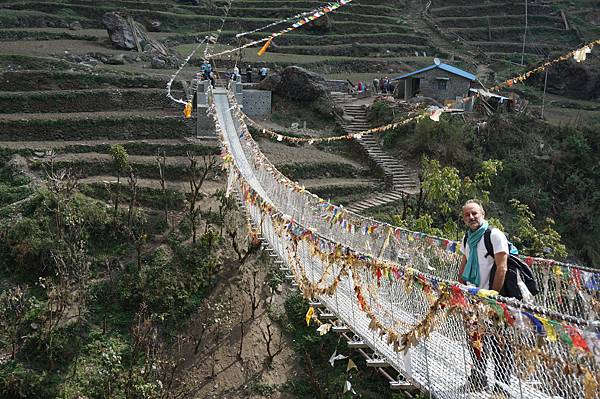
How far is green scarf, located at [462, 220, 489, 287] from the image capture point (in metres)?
4.84

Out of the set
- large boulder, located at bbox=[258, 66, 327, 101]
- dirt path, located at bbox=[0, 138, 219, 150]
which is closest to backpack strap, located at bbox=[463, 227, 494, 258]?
dirt path, located at bbox=[0, 138, 219, 150]

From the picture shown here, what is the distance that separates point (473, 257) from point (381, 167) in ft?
38.8

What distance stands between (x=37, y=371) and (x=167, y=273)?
2.65 meters

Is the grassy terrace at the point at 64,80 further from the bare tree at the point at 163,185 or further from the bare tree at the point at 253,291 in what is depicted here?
the bare tree at the point at 253,291

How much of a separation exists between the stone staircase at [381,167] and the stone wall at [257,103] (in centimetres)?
218

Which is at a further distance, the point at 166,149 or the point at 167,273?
the point at 166,149

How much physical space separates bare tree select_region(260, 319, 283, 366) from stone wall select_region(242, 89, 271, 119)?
7.94 metres

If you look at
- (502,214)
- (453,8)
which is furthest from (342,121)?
(453,8)

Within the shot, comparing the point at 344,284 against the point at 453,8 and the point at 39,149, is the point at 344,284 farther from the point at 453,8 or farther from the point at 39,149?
the point at 453,8

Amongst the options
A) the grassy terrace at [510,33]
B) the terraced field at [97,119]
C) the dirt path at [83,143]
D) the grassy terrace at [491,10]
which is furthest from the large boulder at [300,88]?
the grassy terrace at [491,10]

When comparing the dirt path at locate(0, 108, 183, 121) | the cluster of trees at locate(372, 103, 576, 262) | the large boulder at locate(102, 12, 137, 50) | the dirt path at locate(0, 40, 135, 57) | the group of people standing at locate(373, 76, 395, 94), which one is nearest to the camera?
the cluster of trees at locate(372, 103, 576, 262)

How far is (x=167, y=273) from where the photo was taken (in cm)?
1153

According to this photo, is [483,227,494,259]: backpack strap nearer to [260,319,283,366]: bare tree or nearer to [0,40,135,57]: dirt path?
[260,319,283,366]: bare tree

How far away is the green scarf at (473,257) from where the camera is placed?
484 cm
